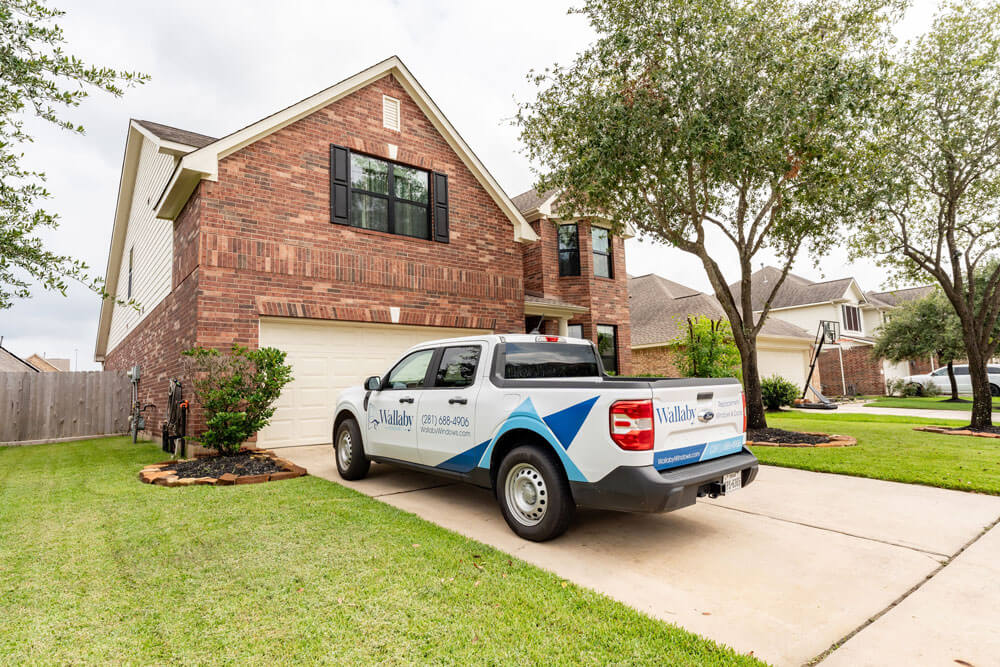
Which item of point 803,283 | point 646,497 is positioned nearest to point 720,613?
point 646,497

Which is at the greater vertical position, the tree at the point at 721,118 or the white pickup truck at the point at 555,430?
the tree at the point at 721,118

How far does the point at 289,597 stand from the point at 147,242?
45.2ft

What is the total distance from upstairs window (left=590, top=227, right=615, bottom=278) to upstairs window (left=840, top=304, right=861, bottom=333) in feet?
68.4

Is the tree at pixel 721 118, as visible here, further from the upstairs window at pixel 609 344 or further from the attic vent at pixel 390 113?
the upstairs window at pixel 609 344

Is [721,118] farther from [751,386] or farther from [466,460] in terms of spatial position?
[466,460]

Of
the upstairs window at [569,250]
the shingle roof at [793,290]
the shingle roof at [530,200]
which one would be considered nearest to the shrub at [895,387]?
the shingle roof at [793,290]

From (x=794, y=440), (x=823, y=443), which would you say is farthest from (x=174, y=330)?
(x=823, y=443)

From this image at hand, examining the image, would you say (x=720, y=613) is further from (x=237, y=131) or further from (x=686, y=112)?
(x=237, y=131)

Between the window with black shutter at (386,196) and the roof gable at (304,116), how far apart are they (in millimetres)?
892

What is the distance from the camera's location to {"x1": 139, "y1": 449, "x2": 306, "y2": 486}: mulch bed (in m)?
6.31

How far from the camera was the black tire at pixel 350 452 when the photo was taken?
6.43m

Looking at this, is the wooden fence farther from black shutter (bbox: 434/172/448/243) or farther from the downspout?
the downspout

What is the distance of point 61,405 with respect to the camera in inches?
519

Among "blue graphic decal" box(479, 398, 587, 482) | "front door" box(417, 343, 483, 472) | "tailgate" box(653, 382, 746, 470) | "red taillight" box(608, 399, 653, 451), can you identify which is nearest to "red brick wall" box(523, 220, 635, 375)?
"front door" box(417, 343, 483, 472)
